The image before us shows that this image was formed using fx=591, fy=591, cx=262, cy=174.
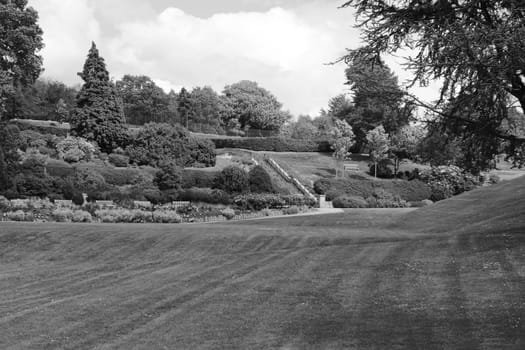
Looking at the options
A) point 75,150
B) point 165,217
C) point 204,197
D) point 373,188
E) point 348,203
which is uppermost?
point 75,150

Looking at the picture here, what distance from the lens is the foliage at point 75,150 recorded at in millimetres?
40094

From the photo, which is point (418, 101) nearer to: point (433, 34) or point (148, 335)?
point (433, 34)

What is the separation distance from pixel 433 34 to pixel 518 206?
1054 centimetres

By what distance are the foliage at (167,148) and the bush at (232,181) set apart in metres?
8.12

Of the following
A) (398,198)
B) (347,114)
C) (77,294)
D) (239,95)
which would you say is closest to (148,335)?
(77,294)

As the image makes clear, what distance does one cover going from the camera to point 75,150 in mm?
40500

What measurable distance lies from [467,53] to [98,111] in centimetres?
3877

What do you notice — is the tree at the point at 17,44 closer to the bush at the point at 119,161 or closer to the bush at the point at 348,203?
the bush at the point at 119,161

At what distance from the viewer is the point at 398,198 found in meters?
40.2

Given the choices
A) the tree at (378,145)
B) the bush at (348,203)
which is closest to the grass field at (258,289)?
the bush at (348,203)

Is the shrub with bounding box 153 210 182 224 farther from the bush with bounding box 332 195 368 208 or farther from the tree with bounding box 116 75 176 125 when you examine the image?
the tree with bounding box 116 75 176 125

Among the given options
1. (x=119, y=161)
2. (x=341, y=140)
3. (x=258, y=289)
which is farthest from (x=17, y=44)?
(x=258, y=289)

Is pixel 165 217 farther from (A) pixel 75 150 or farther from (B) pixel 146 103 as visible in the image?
(B) pixel 146 103

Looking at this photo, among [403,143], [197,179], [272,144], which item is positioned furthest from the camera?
[272,144]
